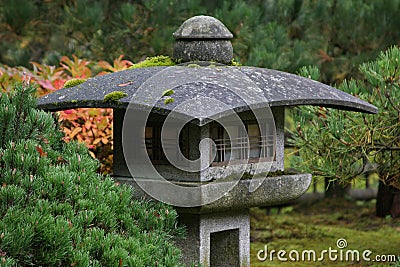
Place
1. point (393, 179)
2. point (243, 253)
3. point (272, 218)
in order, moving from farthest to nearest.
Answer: point (272, 218) < point (393, 179) < point (243, 253)

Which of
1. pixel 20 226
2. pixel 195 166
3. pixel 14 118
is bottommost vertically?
pixel 20 226

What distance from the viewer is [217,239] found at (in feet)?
15.8

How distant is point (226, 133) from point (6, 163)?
1493mm

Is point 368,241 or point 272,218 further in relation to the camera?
point 272,218

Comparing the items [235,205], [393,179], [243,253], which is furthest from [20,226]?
[393,179]

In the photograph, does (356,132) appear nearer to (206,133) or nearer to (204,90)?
(206,133)

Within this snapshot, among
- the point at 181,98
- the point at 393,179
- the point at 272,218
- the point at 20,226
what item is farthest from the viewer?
the point at 272,218

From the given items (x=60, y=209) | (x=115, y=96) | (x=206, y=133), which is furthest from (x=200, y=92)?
(x=60, y=209)

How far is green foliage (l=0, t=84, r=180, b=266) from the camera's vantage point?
3152 millimetres

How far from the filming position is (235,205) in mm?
4320

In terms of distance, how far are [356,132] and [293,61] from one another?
201cm

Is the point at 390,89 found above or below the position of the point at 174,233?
above

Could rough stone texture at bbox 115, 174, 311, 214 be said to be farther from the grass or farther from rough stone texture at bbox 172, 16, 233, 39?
the grass

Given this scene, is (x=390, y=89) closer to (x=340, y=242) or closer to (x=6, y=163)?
(x=340, y=242)
